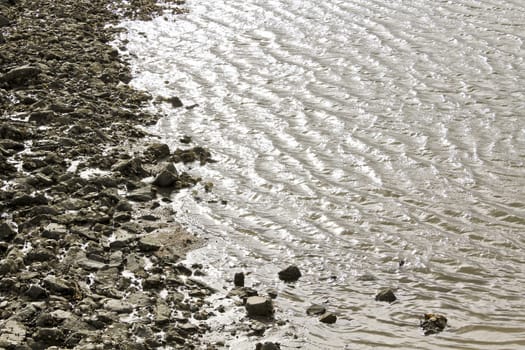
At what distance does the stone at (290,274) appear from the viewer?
6.45 metres

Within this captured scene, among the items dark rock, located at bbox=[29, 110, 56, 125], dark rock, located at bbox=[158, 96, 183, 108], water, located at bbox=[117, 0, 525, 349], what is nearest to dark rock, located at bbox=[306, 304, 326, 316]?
water, located at bbox=[117, 0, 525, 349]

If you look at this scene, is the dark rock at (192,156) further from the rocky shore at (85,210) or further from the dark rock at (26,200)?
the dark rock at (26,200)

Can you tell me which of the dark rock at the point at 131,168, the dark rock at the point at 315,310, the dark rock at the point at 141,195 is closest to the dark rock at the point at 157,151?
the dark rock at the point at 131,168

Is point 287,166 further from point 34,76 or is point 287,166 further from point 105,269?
point 34,76

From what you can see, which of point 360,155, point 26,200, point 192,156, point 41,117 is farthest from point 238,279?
point 41,117

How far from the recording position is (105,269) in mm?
6238

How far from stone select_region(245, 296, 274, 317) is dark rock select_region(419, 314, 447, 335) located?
3.72ft

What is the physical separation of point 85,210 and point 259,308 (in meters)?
2.07

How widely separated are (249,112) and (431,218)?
3.20m

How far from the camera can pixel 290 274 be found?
646 cm

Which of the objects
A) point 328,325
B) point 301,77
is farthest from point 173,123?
point 328,325

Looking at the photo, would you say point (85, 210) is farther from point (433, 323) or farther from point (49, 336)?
point (433, 323)

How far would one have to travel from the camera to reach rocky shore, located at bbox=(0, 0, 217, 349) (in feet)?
18.1

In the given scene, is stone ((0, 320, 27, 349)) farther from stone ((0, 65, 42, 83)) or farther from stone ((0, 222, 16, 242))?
stone ((0, 65, 42, 83))
